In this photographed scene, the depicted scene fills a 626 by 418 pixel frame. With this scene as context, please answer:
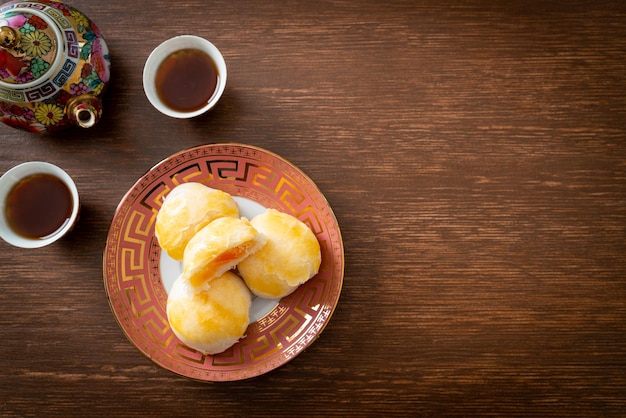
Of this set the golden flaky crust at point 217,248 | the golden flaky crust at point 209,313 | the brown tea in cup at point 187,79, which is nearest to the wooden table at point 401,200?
the brown tea in cup at point 187,79

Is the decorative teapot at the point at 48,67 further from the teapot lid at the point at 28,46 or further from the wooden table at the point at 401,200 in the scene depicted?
the wooden table at the point at 401,200

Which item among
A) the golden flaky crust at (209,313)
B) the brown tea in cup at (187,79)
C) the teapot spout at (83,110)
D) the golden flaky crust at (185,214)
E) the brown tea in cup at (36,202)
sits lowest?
the golden flaky crust at (209,313)

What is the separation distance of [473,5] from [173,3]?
0.74 meters

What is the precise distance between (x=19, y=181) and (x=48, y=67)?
0.85ft

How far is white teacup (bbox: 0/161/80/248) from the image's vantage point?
99cm

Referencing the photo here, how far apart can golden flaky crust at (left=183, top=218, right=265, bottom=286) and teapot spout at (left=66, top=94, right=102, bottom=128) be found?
0.35 meters

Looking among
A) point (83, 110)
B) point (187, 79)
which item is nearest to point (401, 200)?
point (187, 79)

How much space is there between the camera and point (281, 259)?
936mm

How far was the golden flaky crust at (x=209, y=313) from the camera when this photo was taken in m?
0.91

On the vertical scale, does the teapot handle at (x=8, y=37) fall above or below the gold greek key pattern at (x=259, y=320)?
above

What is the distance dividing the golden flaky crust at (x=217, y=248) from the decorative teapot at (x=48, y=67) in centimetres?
35

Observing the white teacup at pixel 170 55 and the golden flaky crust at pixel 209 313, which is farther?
the white teacup at pixel 170 55

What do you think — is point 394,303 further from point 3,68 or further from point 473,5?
point 3,68

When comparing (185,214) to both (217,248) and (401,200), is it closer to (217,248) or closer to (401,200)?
(217,248)
